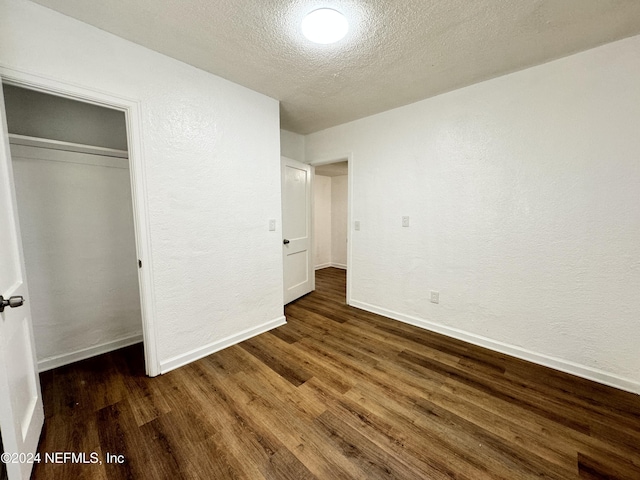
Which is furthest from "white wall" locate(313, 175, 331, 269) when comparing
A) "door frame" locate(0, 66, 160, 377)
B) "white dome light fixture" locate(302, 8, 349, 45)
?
"white dome light fixture" locate(302, 8, 349, 45)

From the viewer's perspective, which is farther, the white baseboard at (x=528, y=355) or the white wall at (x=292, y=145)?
the white wall at (x=292, y=145)

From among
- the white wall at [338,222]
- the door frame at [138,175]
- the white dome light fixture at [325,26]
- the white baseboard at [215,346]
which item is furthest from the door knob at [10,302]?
the white wall at [338,222]

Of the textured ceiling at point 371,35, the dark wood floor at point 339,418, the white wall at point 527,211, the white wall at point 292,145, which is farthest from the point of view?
the white wall at point 292,145

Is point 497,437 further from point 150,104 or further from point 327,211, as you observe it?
point 327,211

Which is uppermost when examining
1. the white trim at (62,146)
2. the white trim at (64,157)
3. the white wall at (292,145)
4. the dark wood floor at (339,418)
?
the white wall at (292,145)

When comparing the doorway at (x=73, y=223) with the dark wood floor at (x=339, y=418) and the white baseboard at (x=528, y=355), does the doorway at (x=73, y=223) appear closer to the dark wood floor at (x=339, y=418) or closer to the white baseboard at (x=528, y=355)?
the dark wood floor at (x=339, y=418)

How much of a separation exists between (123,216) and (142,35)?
1.49 meters

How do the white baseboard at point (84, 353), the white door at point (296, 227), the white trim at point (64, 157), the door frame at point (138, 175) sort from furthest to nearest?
the white door at point (296, 227) < the white baseboard at point (84, 353) < the white trim at point (64, 157) < the door frame at point (138, 175)

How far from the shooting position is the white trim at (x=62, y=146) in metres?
1.86

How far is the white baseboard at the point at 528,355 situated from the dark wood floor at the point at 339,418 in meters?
0.07

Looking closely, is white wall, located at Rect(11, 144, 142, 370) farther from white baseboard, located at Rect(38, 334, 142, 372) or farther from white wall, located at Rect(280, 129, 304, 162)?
white wall, located at Rect(280, 129, 304, 162)

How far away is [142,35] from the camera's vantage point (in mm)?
1677

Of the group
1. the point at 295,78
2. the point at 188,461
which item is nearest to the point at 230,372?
the point at 188,461

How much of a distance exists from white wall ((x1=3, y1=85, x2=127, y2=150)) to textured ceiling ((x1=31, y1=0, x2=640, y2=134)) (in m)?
0.92
